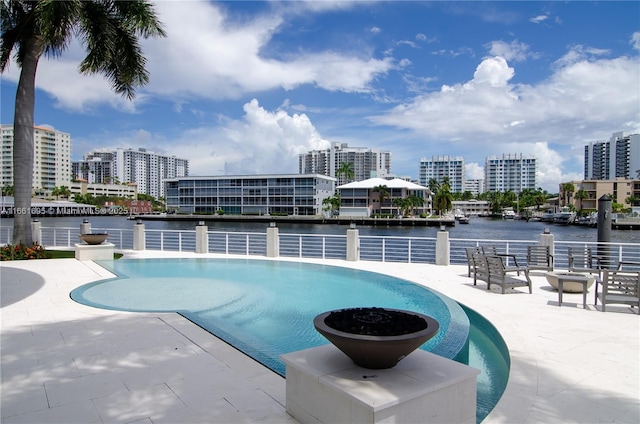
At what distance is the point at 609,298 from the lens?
7.06 meters

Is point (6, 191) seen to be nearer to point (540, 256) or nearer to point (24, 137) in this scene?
point (24, 137)

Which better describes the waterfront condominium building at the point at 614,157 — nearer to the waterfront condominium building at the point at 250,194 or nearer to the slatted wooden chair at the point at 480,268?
the waterfront condominium building at the point at 250,194

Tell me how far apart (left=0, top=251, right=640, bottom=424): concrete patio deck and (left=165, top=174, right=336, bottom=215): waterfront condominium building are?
86.2 meters

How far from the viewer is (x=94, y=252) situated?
14.8 meters

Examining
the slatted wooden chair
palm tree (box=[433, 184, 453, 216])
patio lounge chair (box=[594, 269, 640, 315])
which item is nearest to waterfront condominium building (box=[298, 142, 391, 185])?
palm tree (box=[433, 184, 453, 216])

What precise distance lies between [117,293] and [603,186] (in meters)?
124

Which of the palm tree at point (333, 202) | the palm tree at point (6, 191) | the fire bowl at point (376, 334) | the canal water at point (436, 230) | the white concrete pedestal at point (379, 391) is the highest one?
the palm tree at point (6, 191)

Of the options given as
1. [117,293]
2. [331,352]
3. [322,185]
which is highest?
[322,185]

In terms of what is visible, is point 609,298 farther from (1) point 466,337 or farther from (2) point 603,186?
(2) point 603,186

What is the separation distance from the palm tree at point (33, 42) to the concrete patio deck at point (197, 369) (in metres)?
9.61

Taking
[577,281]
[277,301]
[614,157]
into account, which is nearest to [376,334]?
[277,301]

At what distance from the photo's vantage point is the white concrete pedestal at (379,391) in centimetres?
267

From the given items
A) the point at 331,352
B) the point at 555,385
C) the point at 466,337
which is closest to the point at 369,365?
the point at 331,352

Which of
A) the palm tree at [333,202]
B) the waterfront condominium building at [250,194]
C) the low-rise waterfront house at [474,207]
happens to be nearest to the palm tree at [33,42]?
the palm tree at [333,202]
